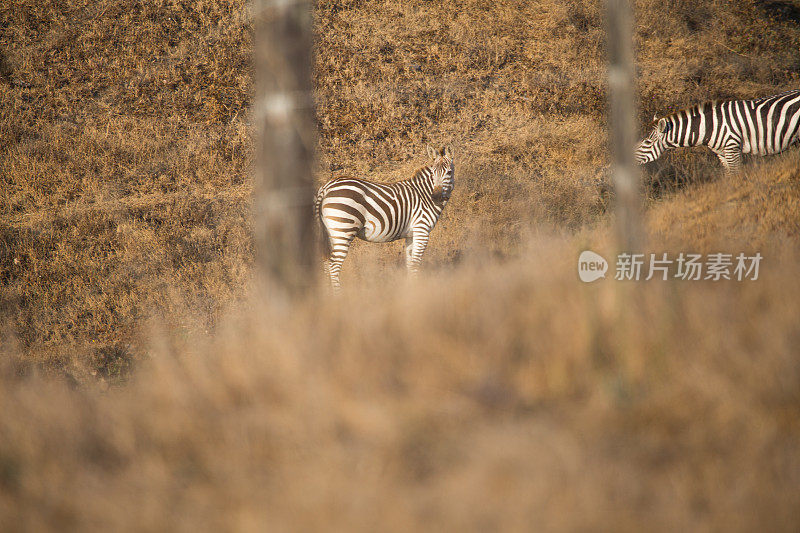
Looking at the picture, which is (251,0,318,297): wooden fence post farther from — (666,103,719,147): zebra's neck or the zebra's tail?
(666,103,719,147): zebra's neck

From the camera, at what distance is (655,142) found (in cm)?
1427

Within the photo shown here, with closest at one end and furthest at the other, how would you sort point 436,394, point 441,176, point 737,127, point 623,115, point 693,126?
1. point 436,394
2. point 623,115
3. point 441,176
4. point 737,127
5. point 693,126

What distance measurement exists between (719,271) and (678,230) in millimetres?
2532

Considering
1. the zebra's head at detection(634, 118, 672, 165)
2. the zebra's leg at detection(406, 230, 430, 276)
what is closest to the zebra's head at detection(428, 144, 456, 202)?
the zebra's leg at detection(406, 230, 430, 276)

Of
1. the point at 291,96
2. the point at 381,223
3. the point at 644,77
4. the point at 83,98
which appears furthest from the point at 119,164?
the point at 644,77

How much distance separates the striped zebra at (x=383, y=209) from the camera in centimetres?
1108

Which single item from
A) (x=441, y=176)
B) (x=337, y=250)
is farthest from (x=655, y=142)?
(x=337, y=250)

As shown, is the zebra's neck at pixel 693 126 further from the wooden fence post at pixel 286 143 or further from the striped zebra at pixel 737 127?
the wooden fence post at pixel 286 143

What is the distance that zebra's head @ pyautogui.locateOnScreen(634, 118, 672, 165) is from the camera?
46.3 ft

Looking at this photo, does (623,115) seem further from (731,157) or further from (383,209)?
(731,157)

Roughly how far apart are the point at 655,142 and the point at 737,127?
1.66 metres

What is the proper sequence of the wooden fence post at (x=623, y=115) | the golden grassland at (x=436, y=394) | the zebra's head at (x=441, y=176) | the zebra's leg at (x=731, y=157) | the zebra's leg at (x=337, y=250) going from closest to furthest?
the golden grassland at (x=436, y=394) < the wooden fence post at (x=623, y=115) < the zebra's leg at (x=337, y=250) < the zebra's head at (x=441, y=176) < the zebra's leg at (x=731, y=157)

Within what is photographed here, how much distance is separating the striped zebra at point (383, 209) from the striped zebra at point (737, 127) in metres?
5.63

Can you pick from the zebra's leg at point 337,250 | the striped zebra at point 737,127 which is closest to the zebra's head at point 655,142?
the striped zebra at point 737,127
